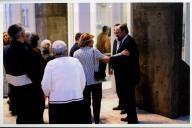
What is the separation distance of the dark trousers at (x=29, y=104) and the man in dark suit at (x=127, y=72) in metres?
0.88

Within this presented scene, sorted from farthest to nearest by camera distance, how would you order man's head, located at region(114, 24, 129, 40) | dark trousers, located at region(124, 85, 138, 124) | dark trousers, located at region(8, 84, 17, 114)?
man's head, located at region(114, 24, 129, 40), dark trousers, located at region(124, 85, 138, 124), dark trousers, located at region(8, 84, 17, 114)

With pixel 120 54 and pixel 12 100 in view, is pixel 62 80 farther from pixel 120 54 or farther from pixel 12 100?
pixel 120 54

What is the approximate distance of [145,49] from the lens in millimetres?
4699

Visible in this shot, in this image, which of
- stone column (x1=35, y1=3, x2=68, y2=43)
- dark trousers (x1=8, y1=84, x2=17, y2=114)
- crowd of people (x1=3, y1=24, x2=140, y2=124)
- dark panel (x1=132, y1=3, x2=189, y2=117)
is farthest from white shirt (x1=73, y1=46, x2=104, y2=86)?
dark trousers (x1=8, y1=84, x2=17, y2=114)

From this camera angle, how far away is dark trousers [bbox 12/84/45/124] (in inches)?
162

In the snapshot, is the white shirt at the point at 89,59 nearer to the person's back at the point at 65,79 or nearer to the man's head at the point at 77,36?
the man's head at the point at 77,36

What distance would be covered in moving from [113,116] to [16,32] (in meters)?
1.35

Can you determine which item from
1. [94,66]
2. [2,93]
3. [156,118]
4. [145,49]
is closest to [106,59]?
[94,66]

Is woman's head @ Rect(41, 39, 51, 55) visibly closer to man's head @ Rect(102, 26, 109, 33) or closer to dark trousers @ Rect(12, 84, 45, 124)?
dark trousers @ Rect(12, 84, 45, 124)

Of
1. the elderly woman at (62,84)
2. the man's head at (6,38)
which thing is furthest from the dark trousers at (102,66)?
the man's head at (6,38)

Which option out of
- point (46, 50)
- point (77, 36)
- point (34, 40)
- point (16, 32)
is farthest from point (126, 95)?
point (16, 32)

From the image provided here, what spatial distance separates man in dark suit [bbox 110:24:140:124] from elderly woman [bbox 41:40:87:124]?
656 mm

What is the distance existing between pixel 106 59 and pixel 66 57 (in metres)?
0.75

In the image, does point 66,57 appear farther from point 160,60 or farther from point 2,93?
point 160,60
